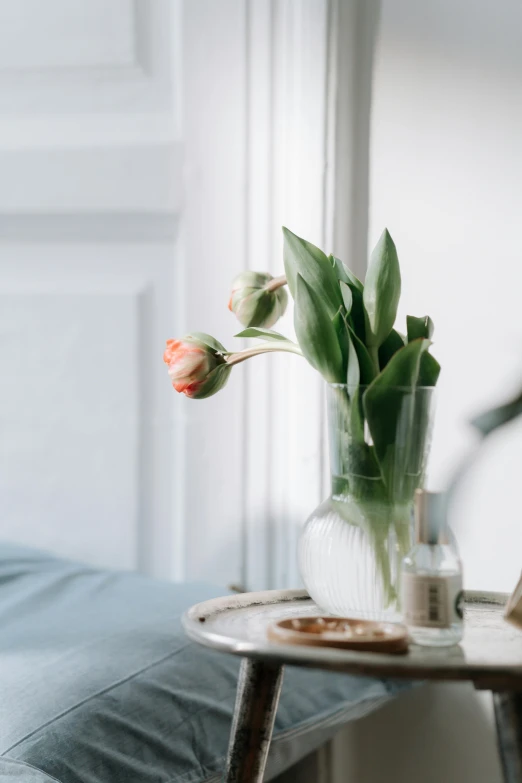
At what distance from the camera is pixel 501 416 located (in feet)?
2.06

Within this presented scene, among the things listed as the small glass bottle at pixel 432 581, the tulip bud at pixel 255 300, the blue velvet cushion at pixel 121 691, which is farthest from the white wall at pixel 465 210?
the small glass bottle at pixel 432 581

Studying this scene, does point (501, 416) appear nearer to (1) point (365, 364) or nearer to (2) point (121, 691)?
(1) point (365, 364)

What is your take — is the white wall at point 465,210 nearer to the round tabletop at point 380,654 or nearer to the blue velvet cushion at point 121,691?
the blue velvet cushion at point 121,691

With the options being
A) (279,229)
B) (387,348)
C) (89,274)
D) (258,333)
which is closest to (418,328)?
(387,348)

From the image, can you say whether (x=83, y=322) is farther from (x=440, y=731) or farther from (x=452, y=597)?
(x=452, y=597)

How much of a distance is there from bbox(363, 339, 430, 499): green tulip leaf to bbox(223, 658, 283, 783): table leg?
168mm

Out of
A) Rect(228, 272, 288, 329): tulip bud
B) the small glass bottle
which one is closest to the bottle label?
the small glass bottle

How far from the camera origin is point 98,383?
1406 mm

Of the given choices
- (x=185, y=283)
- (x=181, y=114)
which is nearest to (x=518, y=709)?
(x=185, y=283)

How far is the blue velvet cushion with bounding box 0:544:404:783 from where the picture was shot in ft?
2.31

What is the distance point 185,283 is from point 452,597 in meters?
0.83

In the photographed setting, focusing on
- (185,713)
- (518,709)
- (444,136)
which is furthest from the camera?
(444,136)

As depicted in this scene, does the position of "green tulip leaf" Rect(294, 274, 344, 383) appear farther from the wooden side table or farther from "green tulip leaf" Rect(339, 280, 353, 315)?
the wooden side table

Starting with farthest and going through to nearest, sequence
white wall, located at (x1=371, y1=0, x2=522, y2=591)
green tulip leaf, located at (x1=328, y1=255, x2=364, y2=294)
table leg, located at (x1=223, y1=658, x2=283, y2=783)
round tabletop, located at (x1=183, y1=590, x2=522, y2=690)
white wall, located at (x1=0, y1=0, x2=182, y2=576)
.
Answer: white wall, located at (x1=0, y1=0, x2=182, y2=576) → white wall, located at (x1=371, y1=0, x2=522, y2=591) → green tulip leaf, located at (x1=328, y1=255, x2=364, y2=294) → table leg, located at (x1=223, y1=658, x2=283, y2=783) → round tabletop, located at (x1=183, y1=590, x2=522, y2=690)
